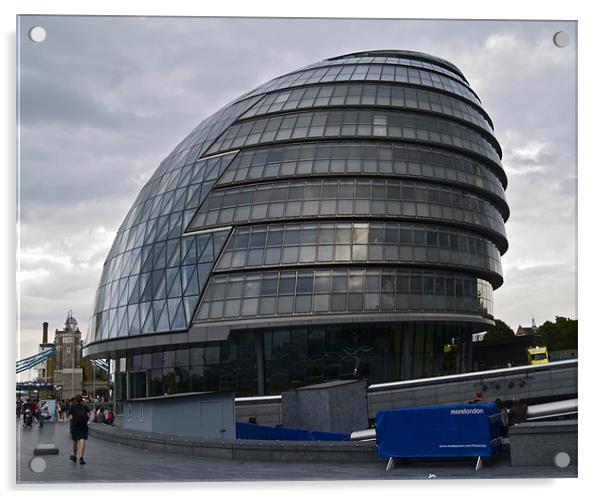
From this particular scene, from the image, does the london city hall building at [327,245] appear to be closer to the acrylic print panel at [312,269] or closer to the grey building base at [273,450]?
the acrylic print panel at [312,269]

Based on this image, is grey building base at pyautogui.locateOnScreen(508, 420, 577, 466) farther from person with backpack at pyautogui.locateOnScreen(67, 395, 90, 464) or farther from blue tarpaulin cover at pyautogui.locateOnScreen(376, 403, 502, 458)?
person with backpack at pyautogui.locateOnScreen(67, 395, 90, 464)

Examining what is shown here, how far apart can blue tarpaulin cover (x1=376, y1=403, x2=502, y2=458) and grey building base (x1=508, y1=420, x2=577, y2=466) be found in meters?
0.62

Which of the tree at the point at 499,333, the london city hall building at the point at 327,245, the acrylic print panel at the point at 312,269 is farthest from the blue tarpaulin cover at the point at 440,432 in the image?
the london city hall building at the point at 327,245

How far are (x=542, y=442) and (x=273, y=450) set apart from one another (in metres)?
6.47

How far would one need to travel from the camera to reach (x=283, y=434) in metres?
24.9

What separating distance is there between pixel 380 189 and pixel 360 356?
7.81m

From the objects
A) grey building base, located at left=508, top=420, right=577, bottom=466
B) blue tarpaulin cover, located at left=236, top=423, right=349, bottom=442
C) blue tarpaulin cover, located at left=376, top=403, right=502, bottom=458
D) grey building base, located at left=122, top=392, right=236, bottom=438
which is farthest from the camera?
grey building base, located at left=122, top=392, right=236, bottom=438

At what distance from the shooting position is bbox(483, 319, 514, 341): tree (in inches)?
1501

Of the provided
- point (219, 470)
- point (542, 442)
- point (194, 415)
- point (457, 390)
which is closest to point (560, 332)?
point (457, 390)

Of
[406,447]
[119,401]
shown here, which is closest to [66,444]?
[406,447]

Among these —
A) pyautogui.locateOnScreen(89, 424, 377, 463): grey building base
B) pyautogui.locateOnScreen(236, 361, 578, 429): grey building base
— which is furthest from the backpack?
pyautogui.locateOnScreen(236, 361, 578, 429): grey building base

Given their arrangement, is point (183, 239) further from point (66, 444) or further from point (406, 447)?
point (406, 447)

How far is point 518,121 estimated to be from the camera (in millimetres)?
20344

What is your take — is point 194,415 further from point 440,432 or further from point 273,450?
point 440,432
